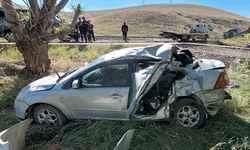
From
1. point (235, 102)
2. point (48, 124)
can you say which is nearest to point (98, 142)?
point (48, 124)

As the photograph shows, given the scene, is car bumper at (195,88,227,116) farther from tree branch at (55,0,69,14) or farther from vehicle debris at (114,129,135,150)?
tree branch at (55,0,69,14)

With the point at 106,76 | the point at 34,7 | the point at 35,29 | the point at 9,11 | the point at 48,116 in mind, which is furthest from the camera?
the point at 35,29

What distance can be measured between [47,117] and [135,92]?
6.30 feet

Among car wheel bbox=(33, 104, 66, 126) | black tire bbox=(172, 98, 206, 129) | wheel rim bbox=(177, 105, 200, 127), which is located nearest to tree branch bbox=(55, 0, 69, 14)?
car wheel bbox=(33, 104, 66, 126)

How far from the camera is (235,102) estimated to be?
385 cm

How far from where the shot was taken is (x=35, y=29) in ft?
19.4

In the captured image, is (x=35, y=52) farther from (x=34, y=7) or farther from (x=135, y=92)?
(x=135, y=92)

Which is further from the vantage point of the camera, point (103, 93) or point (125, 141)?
point (103, 93)

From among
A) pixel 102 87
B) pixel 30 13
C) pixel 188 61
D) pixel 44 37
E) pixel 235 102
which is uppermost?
pixel 30 13

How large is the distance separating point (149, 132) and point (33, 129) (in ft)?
7.29

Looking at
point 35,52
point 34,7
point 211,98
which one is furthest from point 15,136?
point 34,7

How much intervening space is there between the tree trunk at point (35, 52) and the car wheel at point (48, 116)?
3.38 m

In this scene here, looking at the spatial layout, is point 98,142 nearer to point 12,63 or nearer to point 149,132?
point 149,132

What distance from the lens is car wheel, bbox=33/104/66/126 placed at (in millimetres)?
3324
